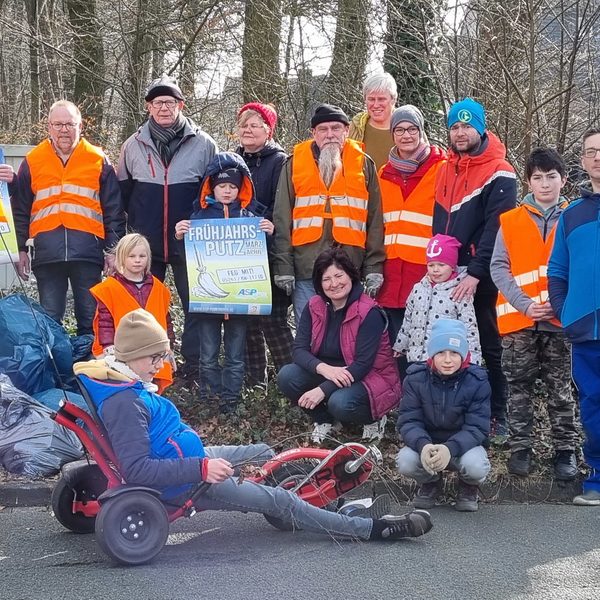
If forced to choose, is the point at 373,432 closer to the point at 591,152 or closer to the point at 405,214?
the point at 405,214

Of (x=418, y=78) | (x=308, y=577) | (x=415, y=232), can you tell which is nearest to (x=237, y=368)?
(x=415, y=232)

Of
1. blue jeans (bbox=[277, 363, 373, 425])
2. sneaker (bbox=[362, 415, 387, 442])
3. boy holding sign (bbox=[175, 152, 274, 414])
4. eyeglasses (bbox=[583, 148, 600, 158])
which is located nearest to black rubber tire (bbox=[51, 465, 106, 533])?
blue jeans (bbox=[277, 363, 373, 425])

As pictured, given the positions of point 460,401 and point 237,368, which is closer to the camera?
point 460,401

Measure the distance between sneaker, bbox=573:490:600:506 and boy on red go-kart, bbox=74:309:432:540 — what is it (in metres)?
1.36

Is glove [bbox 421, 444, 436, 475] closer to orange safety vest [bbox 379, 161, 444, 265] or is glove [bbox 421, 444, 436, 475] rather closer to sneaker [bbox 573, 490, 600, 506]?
sneaker [bbox 573, 490, 600, 506]

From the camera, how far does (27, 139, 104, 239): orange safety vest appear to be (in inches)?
291

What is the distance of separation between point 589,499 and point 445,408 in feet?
3.78

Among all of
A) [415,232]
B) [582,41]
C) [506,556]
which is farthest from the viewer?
[582,41]

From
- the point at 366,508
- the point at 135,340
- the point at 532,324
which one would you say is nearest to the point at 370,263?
the point at 532,324

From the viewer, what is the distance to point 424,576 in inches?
187

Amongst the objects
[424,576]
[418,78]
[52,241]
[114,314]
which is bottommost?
[424,576]

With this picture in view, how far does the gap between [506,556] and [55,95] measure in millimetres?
15438

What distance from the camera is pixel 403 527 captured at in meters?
5.22

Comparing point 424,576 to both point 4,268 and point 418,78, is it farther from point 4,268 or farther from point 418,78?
point 4,268
